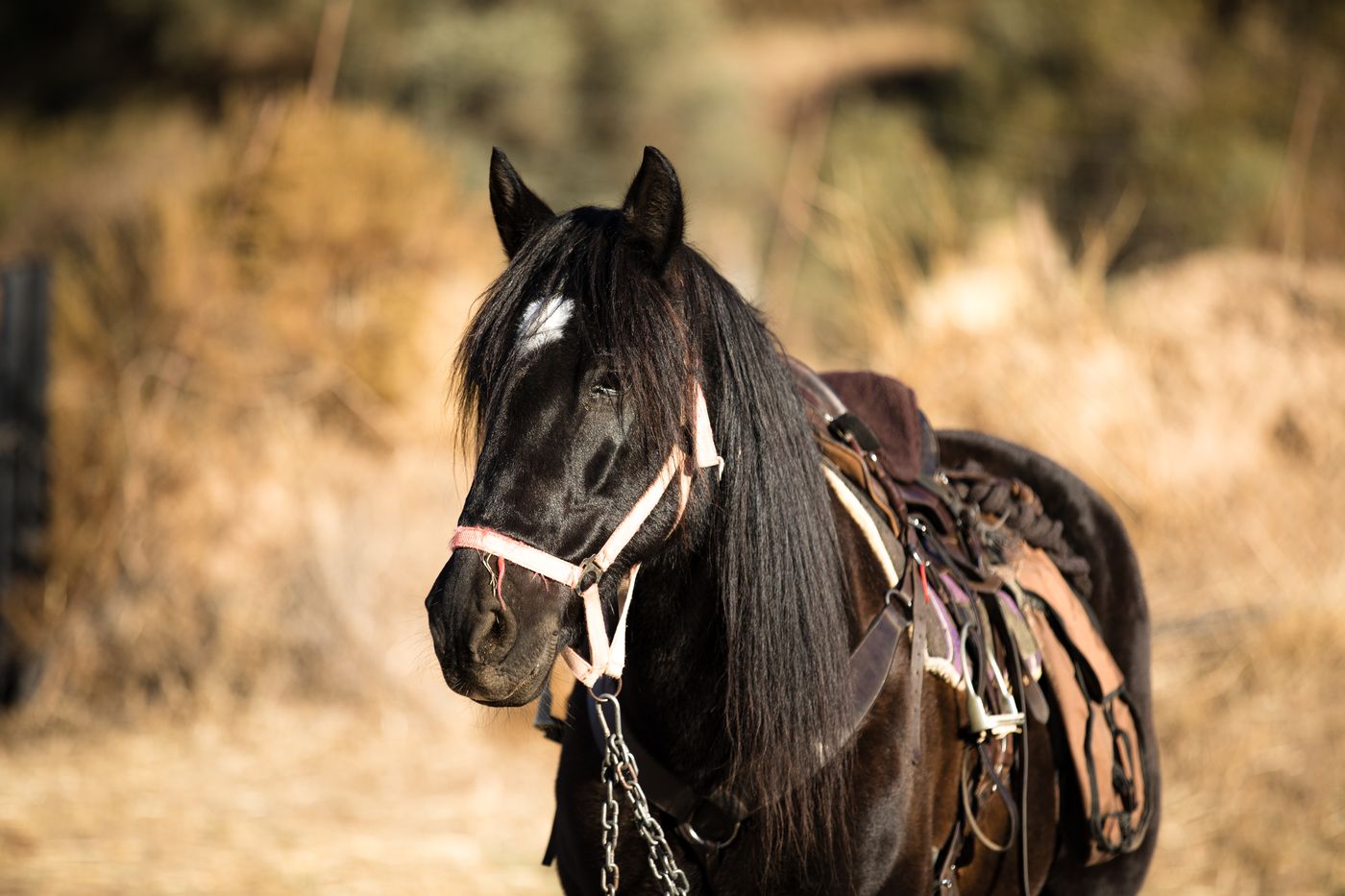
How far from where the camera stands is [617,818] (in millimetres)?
1889

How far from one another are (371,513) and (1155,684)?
13.5ft

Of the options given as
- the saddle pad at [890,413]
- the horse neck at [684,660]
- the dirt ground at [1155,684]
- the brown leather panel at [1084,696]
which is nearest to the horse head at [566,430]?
the horse neck at [684,660]

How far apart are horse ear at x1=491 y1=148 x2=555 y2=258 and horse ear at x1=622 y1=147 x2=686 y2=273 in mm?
226

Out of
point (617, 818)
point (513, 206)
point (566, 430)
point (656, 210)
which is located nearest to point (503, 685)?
point (566, 430)

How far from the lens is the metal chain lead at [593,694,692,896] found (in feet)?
6.01

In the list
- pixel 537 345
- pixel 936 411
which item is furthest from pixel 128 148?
pixel 537 345

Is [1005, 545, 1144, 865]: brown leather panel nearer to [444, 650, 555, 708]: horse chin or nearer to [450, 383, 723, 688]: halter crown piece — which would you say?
[450, 383, 723, 688]: halter crown piece

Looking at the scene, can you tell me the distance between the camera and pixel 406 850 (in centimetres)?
471

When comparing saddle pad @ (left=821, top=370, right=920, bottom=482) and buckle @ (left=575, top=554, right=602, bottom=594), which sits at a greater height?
saddle pad @ (left=821, top=370, right=920, bottom=482)

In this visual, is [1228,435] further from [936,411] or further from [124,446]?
[124,446]

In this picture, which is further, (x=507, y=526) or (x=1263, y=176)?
(x=1263, y=176)

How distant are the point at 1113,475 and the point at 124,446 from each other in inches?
215

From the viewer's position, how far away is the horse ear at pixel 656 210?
5.48 feet

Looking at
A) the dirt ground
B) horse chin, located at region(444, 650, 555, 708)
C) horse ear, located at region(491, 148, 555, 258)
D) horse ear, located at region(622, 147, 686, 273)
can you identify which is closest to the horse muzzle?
horse chin, located at region(444, 650, 555, 708)
